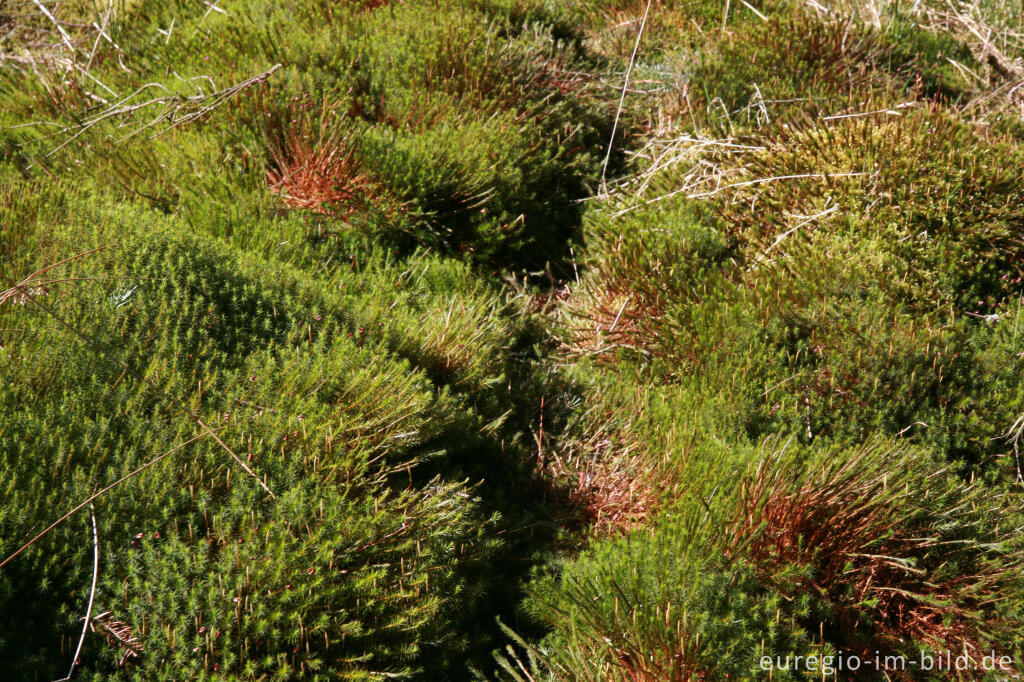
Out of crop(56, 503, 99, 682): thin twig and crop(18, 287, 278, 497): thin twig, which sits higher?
crop(18, 287, 278, 497): thin twig

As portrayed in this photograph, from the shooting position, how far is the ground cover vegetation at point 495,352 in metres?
2.39

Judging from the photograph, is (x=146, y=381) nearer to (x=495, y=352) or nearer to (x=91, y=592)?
(x=91, y=592)

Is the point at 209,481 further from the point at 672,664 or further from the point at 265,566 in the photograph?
the point at 672,664

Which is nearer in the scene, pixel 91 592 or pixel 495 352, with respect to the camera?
pixel 91 592

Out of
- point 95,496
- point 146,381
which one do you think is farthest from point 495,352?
point 95,496

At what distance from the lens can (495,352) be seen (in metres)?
3.71

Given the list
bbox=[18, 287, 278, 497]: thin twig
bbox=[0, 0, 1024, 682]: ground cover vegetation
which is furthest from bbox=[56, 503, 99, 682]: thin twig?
bbox=[18, 287, 278, 497]: thin twig

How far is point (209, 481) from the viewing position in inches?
98.4

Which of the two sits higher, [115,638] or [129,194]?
[129,194]

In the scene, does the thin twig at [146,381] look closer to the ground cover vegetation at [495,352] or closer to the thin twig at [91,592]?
the ground cover vegetation at [495,352]

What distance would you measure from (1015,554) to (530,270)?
2674mm

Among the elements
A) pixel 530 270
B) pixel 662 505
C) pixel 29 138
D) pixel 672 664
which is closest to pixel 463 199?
pixel 530 270

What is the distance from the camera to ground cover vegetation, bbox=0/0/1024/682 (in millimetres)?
2395

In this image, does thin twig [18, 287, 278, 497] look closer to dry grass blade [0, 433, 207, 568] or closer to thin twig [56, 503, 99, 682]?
dry grass blade [0, 433, 207, 568]
